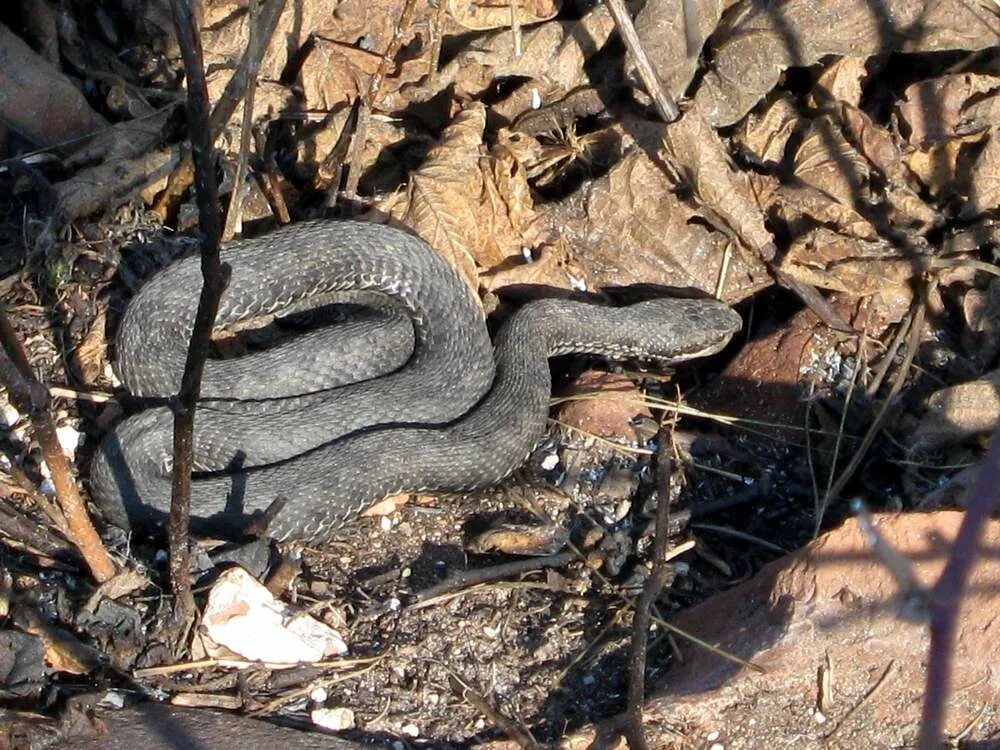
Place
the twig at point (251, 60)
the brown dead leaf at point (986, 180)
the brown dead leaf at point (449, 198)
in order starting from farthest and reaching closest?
the brown dead leaf at point (449, 198), the brown dead leaf at point (986, 180), the twig at point (251, 60)

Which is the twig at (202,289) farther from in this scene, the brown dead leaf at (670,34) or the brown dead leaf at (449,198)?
the brown dead leaf at (670,34)

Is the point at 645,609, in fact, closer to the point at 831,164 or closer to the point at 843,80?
the point at 831,164

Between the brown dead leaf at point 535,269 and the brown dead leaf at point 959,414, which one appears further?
the brown dead leaf at point 535,269

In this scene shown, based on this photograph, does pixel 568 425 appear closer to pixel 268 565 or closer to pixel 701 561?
pixel 701 561

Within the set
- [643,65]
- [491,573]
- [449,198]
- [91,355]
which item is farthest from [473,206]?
[491,573]

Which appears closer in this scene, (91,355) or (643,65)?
(91,355)

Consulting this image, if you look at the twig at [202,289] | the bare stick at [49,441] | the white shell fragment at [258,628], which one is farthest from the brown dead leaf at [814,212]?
the bare stick at [49,441]

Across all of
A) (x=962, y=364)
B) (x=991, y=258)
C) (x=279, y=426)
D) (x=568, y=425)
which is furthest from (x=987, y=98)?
(x=279, y=426)

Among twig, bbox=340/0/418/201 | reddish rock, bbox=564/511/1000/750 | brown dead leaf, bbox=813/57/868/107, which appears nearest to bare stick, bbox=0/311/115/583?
reddish rock, bbox=564/511/1000/750
